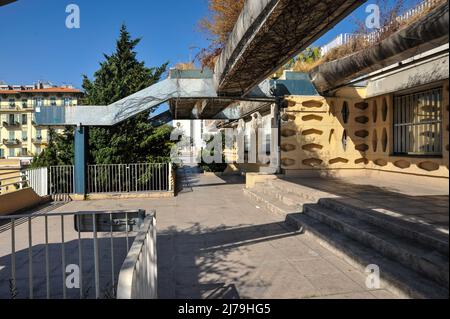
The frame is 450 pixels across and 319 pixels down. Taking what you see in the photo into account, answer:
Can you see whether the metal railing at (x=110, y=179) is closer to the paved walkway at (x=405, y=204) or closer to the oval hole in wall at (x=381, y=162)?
the paved walkway at (x=405, y=204)


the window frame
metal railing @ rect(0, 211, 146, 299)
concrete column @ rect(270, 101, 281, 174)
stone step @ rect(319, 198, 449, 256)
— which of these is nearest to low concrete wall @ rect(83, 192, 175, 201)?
concrete column @ rect(270, 101, 281, 174)

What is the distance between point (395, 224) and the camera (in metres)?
4.22

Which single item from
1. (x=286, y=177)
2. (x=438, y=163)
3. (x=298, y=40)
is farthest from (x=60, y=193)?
(x=438, y=163)

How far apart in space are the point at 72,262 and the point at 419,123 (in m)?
10.0

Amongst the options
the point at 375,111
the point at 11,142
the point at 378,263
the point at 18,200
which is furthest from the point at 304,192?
the point at 11,142

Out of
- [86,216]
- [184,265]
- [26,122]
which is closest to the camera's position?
[86,216]

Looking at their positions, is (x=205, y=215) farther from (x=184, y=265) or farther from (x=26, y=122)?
(x=26, y=122)

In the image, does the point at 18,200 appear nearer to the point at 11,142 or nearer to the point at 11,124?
the point at 11,142

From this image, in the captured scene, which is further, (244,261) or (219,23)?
(219,23)

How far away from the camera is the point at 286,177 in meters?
11.6

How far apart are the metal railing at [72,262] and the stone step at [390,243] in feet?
9.26

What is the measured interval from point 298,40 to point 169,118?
37.1ft

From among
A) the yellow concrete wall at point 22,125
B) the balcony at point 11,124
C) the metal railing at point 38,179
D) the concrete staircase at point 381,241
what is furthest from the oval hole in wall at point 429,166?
the balcony at point 11,124

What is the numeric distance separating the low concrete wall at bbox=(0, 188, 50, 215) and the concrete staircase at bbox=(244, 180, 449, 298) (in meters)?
7.35
